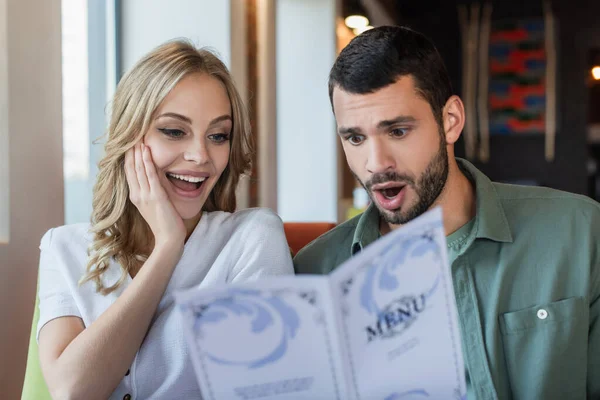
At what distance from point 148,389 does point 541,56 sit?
657 centimetres

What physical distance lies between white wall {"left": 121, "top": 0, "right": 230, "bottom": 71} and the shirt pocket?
2.27 meters

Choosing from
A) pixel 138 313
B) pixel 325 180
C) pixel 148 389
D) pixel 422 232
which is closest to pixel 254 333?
pixel 422 232

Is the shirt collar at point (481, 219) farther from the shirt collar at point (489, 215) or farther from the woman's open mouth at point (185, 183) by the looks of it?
the woman's open mouth at point (185, 183)

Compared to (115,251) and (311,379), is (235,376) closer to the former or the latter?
(311,379)

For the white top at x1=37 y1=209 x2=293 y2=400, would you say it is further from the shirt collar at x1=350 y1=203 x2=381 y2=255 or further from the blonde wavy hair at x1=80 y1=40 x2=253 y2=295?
the shirt collar at x1=350 y1=203 x2=381 y2=255

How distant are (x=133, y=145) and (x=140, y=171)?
0.06 m

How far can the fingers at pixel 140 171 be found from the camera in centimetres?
159

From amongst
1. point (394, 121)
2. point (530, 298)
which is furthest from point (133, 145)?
point (530, 298)

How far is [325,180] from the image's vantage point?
17.3ft

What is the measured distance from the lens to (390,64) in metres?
1.51

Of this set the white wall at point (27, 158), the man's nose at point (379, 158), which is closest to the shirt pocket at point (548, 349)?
the man's nose at point (379, 158)

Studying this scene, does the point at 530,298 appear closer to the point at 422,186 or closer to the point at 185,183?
the point at 422,186

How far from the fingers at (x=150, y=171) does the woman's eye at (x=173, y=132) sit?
0.19ft

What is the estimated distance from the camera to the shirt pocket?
1.41 meters
